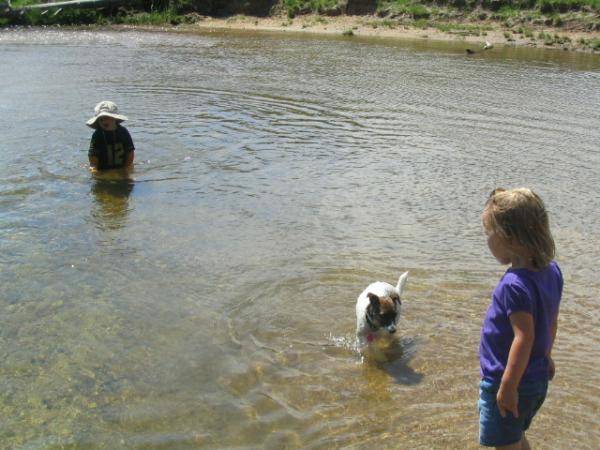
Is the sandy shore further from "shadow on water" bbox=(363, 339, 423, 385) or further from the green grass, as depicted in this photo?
"shadow on water" bbox=(363, 339, 423, 385)

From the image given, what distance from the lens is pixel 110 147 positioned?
9375 millimetres

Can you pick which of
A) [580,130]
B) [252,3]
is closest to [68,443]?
[580,130]

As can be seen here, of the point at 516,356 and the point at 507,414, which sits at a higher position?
the point at 516,356

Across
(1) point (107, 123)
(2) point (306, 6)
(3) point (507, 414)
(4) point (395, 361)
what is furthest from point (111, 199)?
(2) point (306, 6)

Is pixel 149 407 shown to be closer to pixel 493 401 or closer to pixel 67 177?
pixel 493 401

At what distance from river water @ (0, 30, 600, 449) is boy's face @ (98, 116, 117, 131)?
75 cm

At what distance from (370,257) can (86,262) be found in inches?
117

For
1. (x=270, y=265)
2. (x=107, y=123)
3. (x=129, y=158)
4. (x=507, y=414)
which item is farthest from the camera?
(x=129, y=158)

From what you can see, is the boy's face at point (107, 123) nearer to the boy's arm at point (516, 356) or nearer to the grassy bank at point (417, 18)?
the boy's arm at point (516, 356)

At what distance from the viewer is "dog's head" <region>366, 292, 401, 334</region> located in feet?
16.5

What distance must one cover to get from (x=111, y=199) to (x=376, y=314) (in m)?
4.84

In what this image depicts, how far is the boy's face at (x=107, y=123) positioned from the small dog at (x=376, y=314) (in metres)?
5.54

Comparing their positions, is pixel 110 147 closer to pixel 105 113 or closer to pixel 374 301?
pixel 105 113

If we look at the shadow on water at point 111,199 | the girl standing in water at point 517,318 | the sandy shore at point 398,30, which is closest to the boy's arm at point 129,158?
the shadow on water at point 111,199
